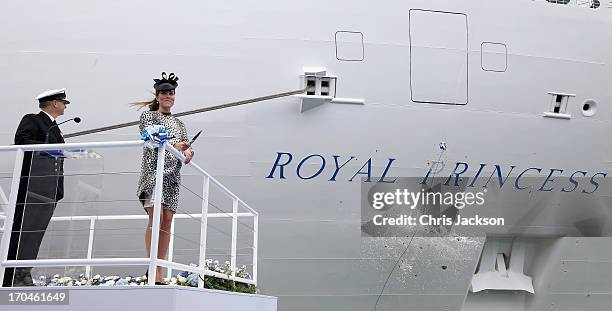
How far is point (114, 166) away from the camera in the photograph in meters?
6.54

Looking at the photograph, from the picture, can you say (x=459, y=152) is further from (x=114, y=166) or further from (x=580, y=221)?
(x=114, y=166)

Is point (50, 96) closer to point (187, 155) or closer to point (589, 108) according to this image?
point (187, 155)

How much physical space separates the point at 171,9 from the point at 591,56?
479cm

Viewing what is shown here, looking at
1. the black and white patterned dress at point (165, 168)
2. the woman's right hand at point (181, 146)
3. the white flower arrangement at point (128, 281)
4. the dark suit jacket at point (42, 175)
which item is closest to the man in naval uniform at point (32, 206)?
the dark suit jacket at point (42, 175)

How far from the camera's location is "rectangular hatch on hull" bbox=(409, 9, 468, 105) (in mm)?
7082

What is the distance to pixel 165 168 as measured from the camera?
12.9ft

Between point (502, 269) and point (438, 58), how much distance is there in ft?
8.23

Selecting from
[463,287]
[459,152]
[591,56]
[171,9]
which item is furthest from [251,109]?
[591,56]

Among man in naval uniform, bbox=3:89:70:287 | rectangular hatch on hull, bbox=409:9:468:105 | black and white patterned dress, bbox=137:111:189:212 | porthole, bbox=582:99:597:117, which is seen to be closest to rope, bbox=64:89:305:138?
rectangular hatch on hull, bbox=409:9:468:105

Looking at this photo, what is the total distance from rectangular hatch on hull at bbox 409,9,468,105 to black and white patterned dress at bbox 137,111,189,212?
3545mm

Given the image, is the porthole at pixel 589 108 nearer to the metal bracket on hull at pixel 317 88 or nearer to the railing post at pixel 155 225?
Answer: the metal bracket on hull at pixel 317 88

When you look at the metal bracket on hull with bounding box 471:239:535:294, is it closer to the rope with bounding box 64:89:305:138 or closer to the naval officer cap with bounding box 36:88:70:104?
the rope with bounding box 64:89:305:138

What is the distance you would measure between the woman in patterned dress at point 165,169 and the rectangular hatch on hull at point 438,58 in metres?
3.53

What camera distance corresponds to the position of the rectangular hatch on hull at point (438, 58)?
7082 millimetres
